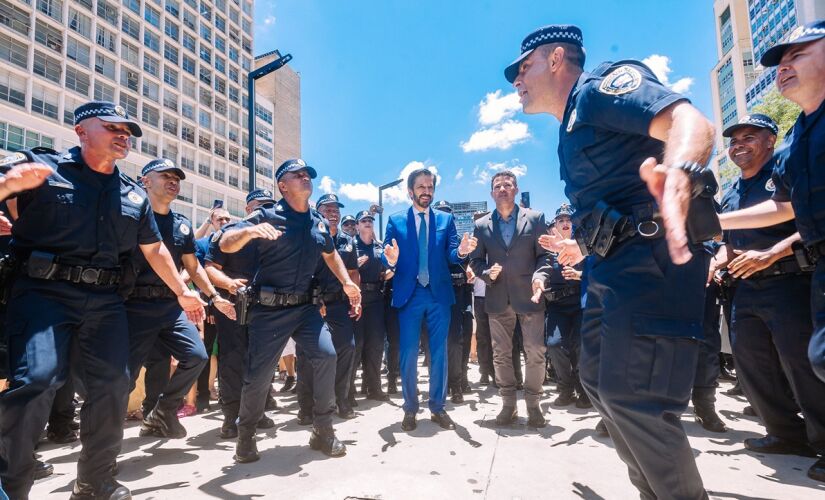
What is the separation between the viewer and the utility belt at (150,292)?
3.53m

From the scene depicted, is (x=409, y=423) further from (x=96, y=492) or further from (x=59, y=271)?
(x=59, y=271)

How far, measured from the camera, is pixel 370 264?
595 centimetres

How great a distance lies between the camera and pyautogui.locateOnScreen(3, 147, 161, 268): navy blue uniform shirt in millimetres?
2393

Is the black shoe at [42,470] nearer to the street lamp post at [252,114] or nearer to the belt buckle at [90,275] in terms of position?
the belt buckle at [90,275]

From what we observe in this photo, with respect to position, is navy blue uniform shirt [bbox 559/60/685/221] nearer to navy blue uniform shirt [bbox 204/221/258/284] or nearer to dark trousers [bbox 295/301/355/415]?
dark trousers [bbox 295/301/355/415]

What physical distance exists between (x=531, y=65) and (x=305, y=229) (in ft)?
7.56

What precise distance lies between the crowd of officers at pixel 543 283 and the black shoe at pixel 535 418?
0.02 m

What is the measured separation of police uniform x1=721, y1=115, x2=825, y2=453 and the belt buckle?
4.03m

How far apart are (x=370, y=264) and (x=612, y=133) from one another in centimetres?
461

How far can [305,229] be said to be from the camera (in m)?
3.60

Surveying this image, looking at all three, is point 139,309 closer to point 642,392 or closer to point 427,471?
point 427,471

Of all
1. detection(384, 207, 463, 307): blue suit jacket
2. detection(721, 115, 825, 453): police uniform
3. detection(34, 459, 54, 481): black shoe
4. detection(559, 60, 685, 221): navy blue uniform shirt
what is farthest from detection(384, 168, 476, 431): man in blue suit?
detection(34, 459, 54, 481): black shoe

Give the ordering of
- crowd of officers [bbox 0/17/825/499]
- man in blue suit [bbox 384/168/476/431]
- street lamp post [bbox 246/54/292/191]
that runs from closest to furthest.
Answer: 1. crowd of officers [bbox 0/17/825/499]
2. man in blue suit [bbox 384/168/476/431]
3. street lamp post [bbox 246/54/292/191]

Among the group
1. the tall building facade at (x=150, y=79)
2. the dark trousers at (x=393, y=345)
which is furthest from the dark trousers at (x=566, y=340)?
the tall building facade at (x=150, y=79)
